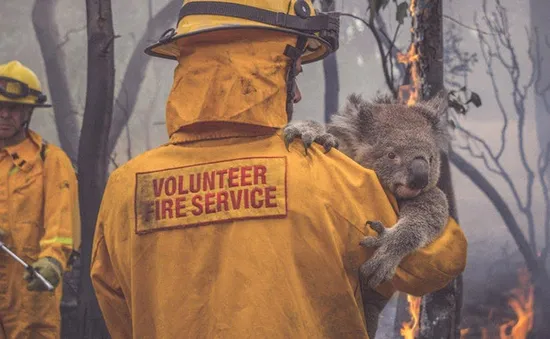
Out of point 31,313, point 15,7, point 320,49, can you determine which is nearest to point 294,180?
point 320,49

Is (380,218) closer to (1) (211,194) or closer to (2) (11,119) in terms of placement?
(1) (211,194)

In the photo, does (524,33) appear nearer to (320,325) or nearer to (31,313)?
(31,313)

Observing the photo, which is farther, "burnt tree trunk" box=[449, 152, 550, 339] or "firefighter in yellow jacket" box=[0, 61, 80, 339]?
"burnt tree trunk" box=[449, 152, 550, 339]

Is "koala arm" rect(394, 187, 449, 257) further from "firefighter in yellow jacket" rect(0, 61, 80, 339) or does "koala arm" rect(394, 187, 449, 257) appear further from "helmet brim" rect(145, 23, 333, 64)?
"firefighter in yellow jacket" rect(0, 61, 80, 339)

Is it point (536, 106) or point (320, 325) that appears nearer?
point (320, 325)

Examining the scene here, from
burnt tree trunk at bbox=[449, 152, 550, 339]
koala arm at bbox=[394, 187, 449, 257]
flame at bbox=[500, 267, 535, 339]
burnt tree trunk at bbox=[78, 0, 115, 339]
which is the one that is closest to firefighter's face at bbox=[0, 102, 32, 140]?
burnt tree trunk at bbox=[78, 0, 115, 339]

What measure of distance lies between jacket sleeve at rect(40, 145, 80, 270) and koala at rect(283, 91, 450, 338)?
7.30ft

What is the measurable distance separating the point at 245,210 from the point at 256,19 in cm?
45

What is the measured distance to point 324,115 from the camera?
566 cm

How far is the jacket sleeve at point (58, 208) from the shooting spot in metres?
4.10

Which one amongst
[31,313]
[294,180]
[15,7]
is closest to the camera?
[294,180]

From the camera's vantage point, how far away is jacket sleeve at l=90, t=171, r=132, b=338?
6.70ft

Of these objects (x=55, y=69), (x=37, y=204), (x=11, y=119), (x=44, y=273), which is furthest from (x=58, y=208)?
(x=55, y=69)

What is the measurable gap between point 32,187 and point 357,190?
9.16 ft
